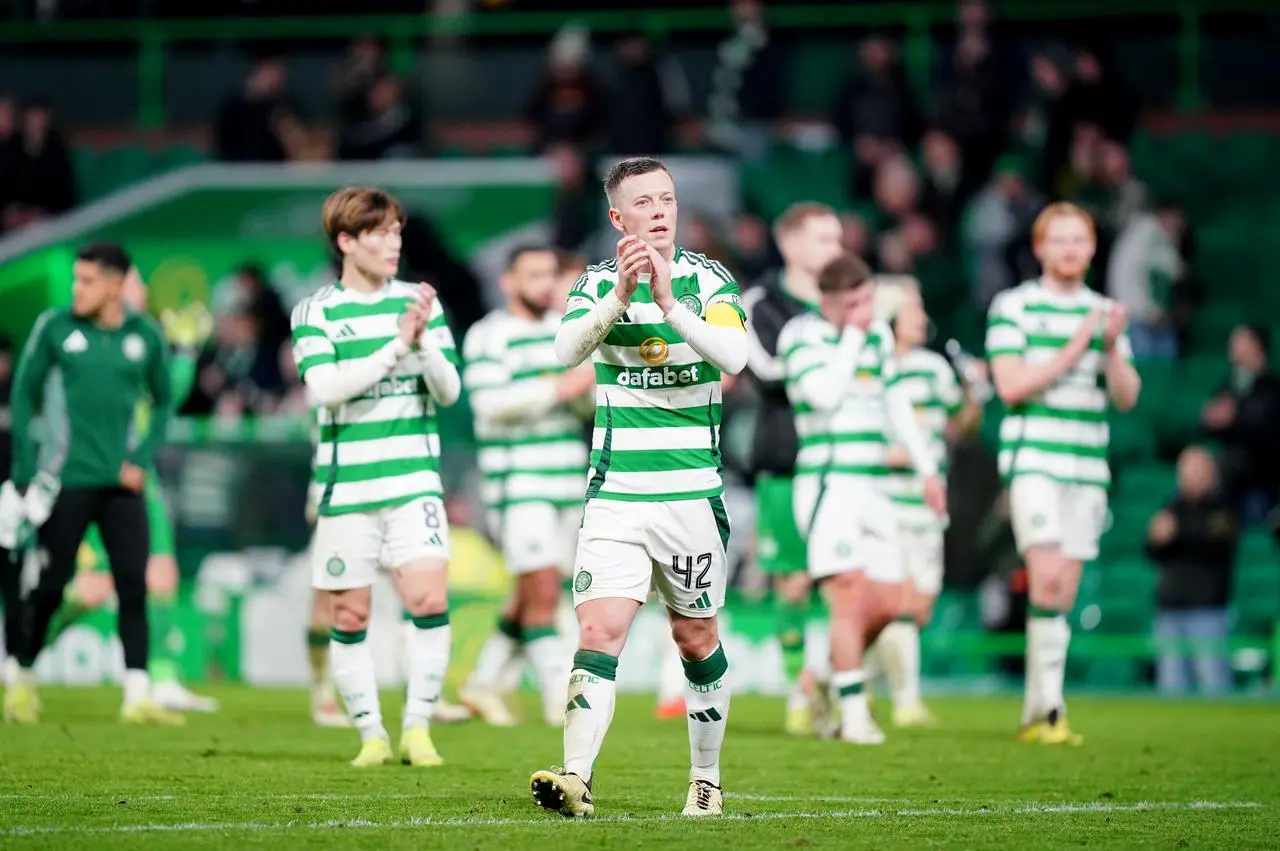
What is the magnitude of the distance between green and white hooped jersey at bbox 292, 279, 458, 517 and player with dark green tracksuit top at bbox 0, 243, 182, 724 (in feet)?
8.49

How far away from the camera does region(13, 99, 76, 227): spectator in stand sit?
20781 mm

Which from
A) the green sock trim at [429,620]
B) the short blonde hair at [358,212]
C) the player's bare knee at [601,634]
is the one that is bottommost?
the player's bare knee at [601,634]

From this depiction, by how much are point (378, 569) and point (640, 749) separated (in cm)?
175

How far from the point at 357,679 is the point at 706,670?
85.9 inches

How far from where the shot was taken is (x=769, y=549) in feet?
37.3

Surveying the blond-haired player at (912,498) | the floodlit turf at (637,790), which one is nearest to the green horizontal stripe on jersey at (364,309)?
the floodlit turf at (637,790)

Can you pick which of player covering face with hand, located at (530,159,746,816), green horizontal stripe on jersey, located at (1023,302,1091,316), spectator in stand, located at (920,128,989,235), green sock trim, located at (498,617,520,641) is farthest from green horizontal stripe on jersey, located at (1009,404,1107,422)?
spectator in stand, located at (920,128,989,235)

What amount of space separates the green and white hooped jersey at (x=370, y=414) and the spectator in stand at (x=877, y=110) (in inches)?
447

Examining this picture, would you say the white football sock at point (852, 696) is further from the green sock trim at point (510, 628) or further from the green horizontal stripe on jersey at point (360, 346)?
the green horizontal stripe on jersey at point (360, 346)

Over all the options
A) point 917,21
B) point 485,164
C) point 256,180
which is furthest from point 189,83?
point 917,21

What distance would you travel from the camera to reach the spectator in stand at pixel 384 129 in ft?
67.8

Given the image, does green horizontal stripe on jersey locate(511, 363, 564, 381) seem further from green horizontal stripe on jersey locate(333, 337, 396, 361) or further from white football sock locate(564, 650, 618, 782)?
white football sock locate(564, 650, 618, 782)

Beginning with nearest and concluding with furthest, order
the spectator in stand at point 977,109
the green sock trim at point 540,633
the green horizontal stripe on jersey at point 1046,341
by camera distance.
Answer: the green horizontal stripe on jersey at point 1046,341 < the green sock trim at point 540,633 < the spectator in stand at point 977,109

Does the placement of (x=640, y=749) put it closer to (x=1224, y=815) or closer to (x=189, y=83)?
(x=1224, y=815)
